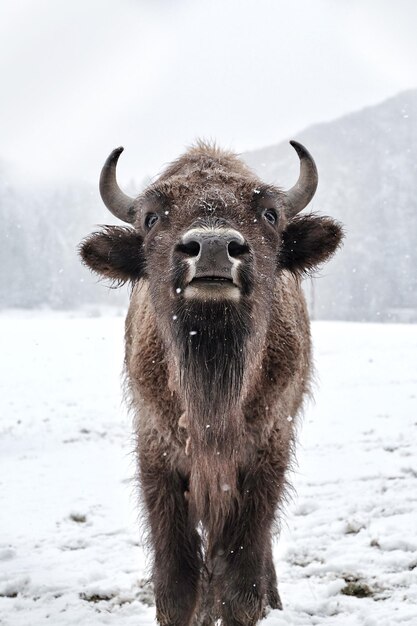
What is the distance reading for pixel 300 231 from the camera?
13.4ft

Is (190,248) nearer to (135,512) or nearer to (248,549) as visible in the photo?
(248,549)

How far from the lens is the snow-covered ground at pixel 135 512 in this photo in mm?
4398

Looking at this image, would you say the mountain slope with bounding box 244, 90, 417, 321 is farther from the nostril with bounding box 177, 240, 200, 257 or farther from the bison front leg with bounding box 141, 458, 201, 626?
the nostril with bounding box 177, 240, 200, 257

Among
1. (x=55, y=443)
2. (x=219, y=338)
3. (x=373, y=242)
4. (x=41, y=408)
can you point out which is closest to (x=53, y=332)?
(x=41, y=408)

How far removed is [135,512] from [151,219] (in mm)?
3920

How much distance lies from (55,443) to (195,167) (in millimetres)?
6738

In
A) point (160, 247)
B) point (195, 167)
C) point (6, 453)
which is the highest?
point (195, 167)

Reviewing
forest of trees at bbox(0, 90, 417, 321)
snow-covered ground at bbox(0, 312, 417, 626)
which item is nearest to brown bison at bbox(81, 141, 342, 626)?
Answer: snow-covered ground at bbox(0, 312, 417, 626)

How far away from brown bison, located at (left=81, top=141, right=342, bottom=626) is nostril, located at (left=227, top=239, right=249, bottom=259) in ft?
0.54

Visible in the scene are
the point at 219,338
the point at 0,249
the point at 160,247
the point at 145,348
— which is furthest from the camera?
the point at 0,249

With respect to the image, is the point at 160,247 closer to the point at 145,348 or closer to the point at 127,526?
the point at 145,348

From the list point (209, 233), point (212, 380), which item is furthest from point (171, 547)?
point (209, 233)

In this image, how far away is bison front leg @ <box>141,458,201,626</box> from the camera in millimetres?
3818

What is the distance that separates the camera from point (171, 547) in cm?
384
